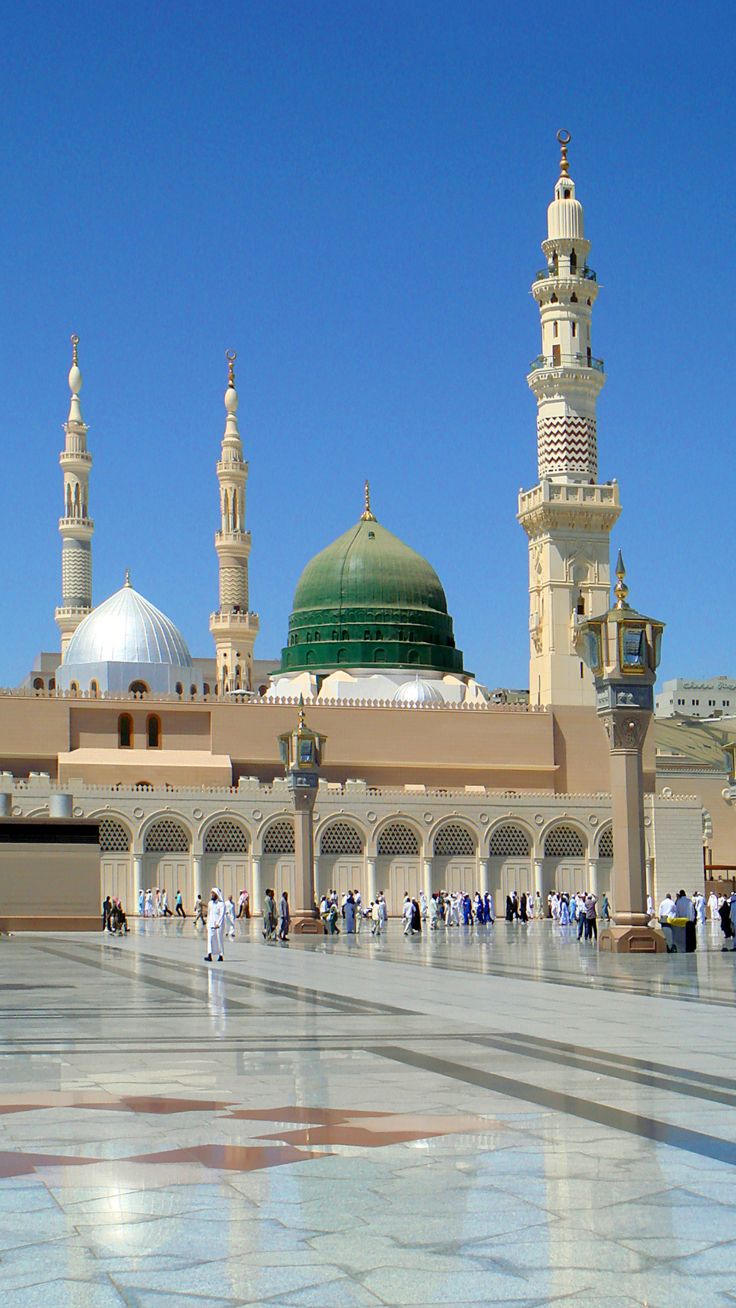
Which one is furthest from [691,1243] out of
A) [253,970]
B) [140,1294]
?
[253,970]

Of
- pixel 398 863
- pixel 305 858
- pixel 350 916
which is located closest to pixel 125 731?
pixel 398 863

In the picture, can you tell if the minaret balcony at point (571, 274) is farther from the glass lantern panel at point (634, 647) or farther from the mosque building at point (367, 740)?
the glass lantern panel at point (634, 647)

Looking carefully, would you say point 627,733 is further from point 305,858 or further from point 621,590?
point 305,858

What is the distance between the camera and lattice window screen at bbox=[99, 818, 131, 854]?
1460 inches

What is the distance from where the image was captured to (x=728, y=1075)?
679cm

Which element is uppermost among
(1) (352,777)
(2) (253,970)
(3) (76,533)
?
(3) (76,533)

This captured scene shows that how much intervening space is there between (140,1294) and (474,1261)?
741mm

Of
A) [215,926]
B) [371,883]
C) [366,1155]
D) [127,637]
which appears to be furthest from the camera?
[127,637]

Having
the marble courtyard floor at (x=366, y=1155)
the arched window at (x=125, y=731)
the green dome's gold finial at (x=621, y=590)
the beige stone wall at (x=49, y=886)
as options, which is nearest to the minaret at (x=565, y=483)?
the arched window at (x=125, y=731)

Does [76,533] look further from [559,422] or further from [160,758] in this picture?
[559,422]

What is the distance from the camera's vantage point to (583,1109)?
18.9 ft

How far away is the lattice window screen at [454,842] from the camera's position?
3991 cm

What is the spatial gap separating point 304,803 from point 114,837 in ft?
42.0

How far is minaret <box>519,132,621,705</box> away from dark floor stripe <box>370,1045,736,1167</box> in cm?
3742
